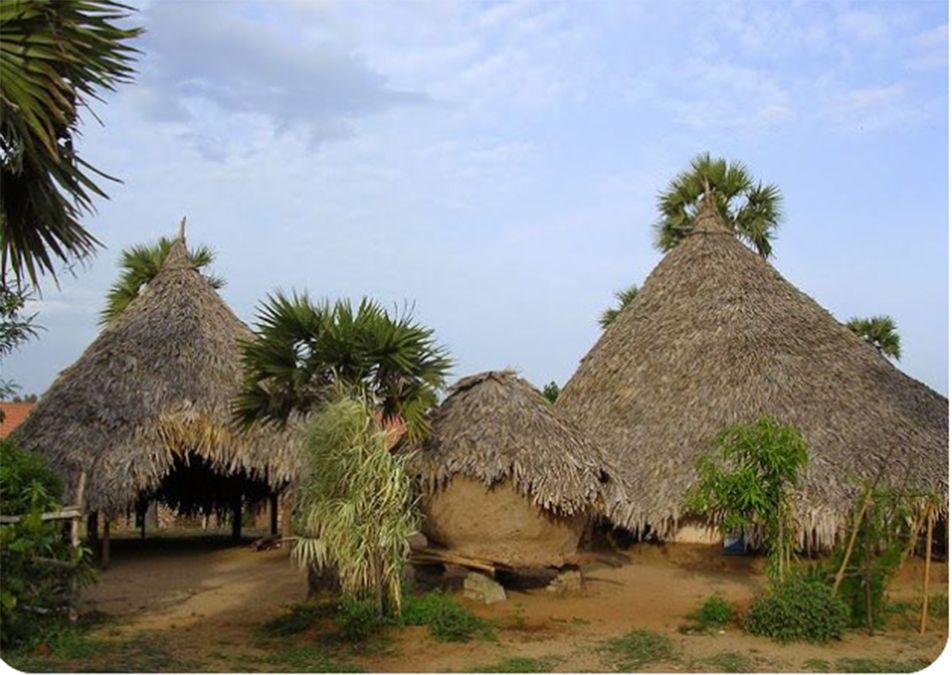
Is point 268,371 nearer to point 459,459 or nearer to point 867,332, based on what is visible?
point 459,459

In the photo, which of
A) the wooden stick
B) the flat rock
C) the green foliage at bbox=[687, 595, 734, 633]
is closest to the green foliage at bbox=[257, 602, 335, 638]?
the flat rock

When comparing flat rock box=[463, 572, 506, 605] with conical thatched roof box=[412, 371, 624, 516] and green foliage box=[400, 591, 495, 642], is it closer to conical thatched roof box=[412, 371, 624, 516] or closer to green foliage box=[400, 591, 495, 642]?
conical thatched roof box=[412, 371, 624, 516]

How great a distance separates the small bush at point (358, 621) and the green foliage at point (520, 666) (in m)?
1.19

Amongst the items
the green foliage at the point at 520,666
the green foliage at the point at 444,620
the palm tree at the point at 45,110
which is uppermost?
the palm tree at the point at 45,110

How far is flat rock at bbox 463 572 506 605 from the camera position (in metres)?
11.2

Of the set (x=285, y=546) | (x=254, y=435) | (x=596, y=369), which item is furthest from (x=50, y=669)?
(x=596, y=369)

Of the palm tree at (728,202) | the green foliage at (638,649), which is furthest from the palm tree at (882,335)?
the green foliage at (638,649)

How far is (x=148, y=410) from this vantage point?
14328 mm

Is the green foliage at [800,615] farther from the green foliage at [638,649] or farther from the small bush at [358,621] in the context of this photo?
the small bush at [358,621]

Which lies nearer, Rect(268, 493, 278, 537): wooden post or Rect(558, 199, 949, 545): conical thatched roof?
Rect(558, 199, 949, 545): conical thatched roof

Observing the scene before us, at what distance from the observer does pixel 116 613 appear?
10.8 metres

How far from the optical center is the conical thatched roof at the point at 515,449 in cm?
1104

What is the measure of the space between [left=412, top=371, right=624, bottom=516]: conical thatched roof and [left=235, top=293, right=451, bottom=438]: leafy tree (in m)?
0.81

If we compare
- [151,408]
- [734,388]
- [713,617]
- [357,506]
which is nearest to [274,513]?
[151,408]
